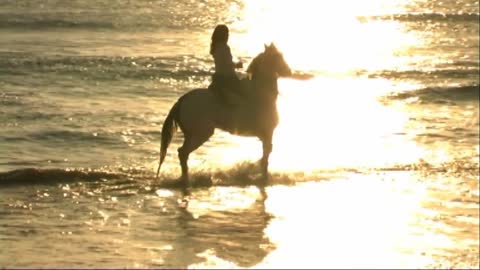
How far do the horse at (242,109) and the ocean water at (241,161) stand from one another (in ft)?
1.95

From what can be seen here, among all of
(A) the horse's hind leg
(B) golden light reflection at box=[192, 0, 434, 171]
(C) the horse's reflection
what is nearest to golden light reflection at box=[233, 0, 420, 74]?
(B) golden light reflection at box=[192, 0, 434, 171]

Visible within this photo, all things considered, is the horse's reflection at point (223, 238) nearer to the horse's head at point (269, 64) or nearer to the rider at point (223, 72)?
the rider at point (223, 72)

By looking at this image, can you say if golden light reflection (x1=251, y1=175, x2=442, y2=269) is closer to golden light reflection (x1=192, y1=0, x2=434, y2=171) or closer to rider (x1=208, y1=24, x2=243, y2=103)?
rider (x1=208, y1=24, x2=243, y2=103)

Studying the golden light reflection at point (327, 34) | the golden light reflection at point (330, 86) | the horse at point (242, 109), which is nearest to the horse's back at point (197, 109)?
the horse at point (242, 109)

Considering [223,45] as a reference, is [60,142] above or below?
below

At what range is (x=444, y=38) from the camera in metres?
33.9

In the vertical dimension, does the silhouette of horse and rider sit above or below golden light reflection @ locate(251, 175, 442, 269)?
above

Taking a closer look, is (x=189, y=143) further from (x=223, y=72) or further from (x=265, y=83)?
(x=265, y=83)

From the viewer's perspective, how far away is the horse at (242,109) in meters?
13.9

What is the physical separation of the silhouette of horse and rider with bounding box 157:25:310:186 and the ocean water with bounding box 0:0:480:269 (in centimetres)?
66

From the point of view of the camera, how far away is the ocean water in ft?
36.5

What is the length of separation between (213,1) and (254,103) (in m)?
31.0

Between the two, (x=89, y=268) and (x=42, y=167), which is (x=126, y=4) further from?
(x=89, y=268)


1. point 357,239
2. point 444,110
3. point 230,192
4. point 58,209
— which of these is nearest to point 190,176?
point 230,192
